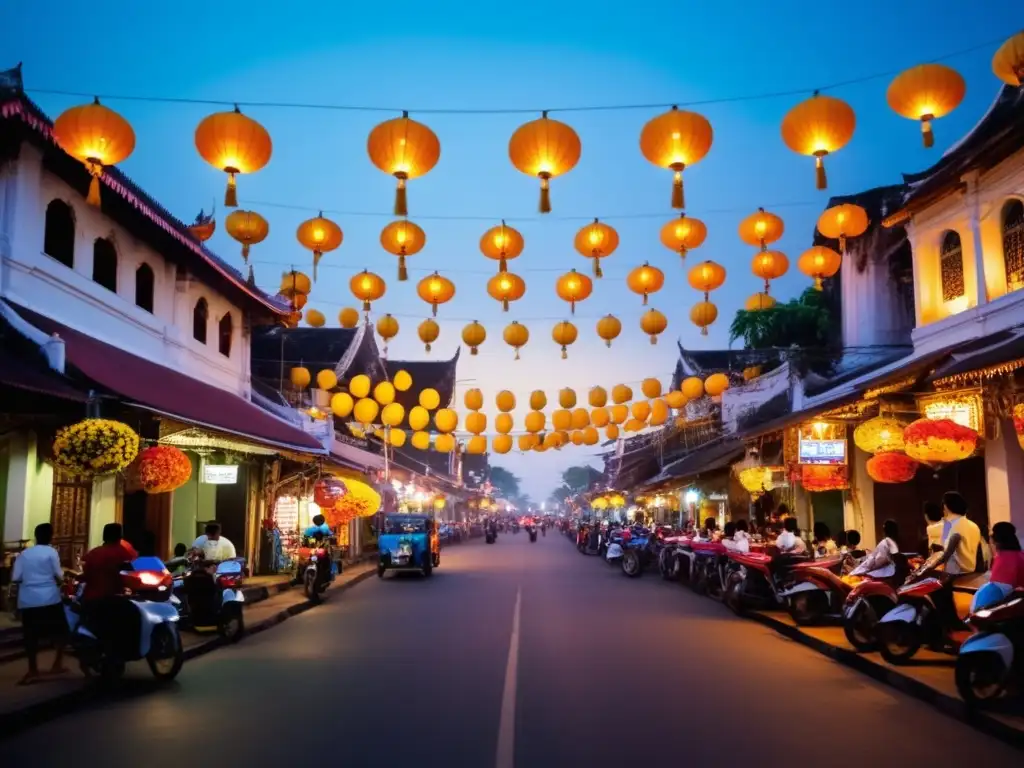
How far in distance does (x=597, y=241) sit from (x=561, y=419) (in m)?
14.1

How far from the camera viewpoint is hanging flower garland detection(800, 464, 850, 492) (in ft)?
54.3

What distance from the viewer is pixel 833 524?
21.4 m

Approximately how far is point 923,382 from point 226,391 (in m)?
15.0

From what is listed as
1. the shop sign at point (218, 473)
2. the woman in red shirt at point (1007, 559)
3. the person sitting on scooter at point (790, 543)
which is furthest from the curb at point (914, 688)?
the shop sign at point (218, 473)

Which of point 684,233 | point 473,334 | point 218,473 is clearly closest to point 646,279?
point 684,233

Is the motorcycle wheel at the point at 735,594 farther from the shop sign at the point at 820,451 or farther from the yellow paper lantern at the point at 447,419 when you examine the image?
the yellow paper lantern at the point at 447,419

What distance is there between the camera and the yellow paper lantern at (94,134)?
10.1 m

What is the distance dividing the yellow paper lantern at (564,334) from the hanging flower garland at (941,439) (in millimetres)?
8860

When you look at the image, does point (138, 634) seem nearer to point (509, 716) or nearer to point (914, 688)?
point (509, 716)

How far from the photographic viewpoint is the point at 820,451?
53.4 ft

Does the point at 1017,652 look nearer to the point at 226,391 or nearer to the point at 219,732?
the point at 219,732

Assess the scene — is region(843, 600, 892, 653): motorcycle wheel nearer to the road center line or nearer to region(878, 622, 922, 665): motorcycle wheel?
region(878, 622, 922, 665): motorcycle wheel

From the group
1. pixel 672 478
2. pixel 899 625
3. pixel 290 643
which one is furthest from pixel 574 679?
pixel 672 478

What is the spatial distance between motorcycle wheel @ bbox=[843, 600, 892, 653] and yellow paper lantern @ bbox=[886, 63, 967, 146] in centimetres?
541
